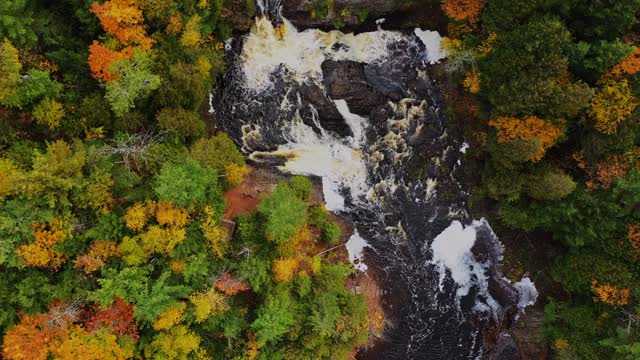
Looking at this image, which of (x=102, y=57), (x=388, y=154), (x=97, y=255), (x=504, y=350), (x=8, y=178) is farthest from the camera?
(x=504, y=350)

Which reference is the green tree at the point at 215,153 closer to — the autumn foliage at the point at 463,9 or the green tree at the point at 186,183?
the green tree at the point at 186,183

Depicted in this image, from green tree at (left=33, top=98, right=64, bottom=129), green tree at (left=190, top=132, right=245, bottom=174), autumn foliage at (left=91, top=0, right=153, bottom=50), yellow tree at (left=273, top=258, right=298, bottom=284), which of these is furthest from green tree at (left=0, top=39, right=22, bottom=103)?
yellow tree at (left=273, top=258, right=298, bottom=284)

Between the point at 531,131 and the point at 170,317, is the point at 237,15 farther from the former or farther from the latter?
the point at 531,131

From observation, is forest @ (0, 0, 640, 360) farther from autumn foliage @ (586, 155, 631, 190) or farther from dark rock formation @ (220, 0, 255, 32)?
dark rock formation @ (220, 0, 255, 32)

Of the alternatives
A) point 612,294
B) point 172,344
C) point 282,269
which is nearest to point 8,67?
point 172,344

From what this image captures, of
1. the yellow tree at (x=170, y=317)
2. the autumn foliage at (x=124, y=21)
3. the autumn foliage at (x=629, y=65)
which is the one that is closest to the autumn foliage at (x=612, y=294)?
the autumn foliage at (x=629, y=65)

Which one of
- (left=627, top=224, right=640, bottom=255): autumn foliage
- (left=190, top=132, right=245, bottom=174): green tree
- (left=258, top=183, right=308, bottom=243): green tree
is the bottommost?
(left=627, top=224, right=640, bottom=255): autumn foliage
